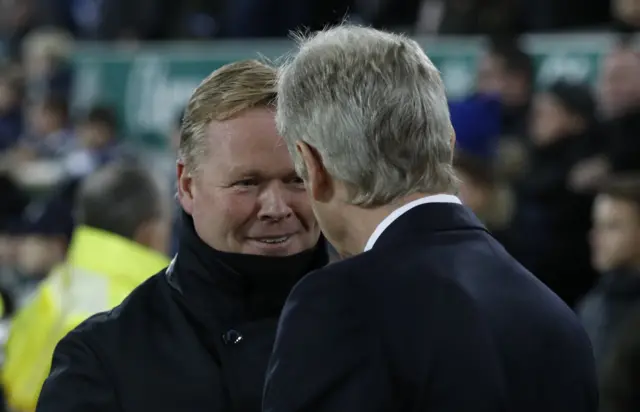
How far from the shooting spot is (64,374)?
2166mm

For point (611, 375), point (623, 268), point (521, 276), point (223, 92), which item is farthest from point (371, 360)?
point (623, 268)

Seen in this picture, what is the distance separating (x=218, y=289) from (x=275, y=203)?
0.18 m

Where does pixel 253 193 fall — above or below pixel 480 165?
above

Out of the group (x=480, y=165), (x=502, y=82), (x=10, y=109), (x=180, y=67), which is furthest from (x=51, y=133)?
(x=480, y=165)

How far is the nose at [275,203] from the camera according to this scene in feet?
7.18

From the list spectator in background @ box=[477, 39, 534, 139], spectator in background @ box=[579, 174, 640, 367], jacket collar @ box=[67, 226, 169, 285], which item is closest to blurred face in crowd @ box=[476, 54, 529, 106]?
spectator in background @ box=[477, 39, 534, 139]

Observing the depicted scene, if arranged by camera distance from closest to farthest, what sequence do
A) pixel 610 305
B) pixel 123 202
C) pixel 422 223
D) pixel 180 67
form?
pixel 422 223 → pixel 123 202 → pixel 610 305 → pixel 180 67

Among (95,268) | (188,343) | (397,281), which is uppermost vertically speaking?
(397,281)

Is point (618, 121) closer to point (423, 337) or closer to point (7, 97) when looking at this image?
point (423, 337)

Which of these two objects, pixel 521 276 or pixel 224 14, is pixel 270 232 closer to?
pixel 521 276

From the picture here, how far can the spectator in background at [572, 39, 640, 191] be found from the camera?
5.45 metres

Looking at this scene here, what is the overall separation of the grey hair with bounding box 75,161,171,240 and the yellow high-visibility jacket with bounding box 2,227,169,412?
13 centimetres

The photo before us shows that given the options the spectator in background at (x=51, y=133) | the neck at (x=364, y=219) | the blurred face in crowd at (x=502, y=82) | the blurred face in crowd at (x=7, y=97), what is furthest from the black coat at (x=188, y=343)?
the blurred face in crowd at (x=7, y=97)

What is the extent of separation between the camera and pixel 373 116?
1771 millimetres
